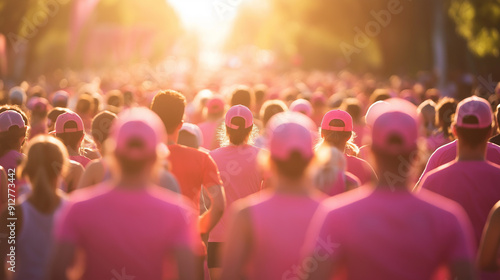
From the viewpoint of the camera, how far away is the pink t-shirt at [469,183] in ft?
19.4

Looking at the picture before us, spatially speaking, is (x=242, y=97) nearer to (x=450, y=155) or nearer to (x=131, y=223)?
(x=450, y=155)

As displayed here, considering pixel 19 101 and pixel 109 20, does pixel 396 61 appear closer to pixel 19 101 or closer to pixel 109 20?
pixel 109 20

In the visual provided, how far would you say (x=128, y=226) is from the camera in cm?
397

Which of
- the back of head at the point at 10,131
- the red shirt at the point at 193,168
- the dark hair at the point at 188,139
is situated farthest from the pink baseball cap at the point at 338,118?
the back of head at the point at 10,131

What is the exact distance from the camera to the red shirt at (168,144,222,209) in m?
6.54

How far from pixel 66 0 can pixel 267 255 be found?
54.0 metres

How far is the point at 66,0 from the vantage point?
55969mm

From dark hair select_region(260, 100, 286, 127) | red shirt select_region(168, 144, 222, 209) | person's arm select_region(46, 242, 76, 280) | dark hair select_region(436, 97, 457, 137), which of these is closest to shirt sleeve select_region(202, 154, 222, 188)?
red shirt select_region(168, 144, 222, 209)

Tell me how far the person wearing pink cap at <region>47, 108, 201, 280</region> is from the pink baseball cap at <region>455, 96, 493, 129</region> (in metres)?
2.68

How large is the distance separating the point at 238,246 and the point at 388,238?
0.72m

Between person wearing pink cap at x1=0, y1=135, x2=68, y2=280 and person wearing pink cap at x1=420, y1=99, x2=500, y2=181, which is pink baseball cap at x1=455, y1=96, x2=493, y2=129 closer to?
person wearing pink cap at x1=420, y1=99, x2=500, y2=181

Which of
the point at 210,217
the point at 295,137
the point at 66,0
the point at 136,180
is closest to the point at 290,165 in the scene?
the point at 295,137

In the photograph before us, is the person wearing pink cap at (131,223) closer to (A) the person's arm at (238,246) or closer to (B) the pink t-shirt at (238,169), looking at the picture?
(A) the person's arm at (238,246)

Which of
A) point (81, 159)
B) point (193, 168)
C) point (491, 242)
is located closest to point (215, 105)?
point (81, 159)
